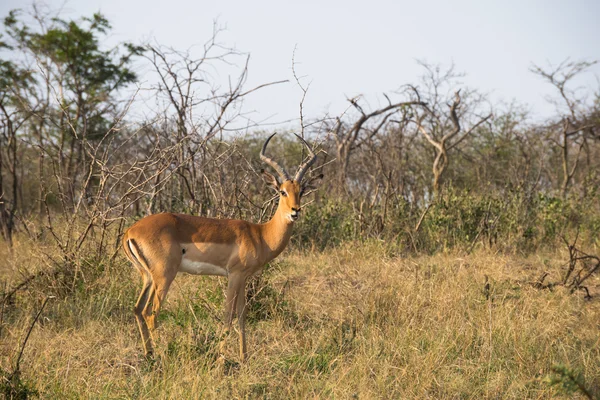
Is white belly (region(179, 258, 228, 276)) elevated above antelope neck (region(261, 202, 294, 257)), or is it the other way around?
antelope neck (region(261, 202, 294, 257))

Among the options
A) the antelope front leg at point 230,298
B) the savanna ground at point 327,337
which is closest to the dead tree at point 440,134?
the savanna ground at point 327,337

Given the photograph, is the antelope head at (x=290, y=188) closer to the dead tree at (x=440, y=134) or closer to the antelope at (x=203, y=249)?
the antelope at (x=203, y=249)

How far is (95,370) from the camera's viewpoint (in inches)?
158

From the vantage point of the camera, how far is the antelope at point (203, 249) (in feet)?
14.6

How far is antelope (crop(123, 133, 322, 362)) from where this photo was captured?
4.46 m

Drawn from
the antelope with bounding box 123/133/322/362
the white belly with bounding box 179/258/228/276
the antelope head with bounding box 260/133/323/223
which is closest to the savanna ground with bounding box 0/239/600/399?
the antelope with bounding box 123/133/322/362

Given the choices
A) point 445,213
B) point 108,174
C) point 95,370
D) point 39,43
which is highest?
point 39,43

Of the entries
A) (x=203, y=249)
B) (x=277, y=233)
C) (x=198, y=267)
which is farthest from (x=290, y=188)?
(x=198, y=267)

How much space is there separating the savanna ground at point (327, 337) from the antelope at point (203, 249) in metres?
0.25

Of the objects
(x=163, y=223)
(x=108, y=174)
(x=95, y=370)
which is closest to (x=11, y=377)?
(x=95, y=370)

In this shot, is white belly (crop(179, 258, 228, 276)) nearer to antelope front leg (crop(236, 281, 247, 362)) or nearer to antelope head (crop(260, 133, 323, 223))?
antelope front leg (crop(236, 281, 247, 362))

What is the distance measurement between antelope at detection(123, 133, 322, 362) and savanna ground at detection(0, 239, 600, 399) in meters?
0.25

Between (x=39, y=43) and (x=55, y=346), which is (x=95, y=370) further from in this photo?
(x=39, y=43)

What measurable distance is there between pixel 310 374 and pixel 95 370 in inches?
55.3
